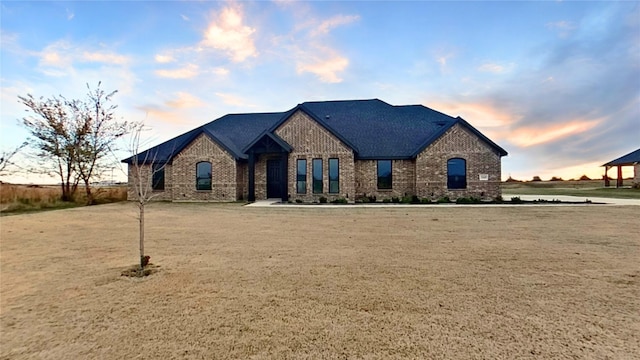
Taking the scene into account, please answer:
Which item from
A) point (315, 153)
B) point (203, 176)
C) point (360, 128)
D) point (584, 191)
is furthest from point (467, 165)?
point (584, 191)

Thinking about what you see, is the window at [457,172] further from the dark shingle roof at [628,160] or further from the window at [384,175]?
the dark shingle roof at [628,160]

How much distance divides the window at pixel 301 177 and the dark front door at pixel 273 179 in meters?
1.80

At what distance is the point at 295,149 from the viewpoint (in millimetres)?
20656

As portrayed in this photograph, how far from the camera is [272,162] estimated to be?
2194 cm

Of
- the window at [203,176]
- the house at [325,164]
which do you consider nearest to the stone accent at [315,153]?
the house at [325,164]

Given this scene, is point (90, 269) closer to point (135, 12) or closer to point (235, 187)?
point (135, 12)

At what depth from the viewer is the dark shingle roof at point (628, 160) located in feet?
110

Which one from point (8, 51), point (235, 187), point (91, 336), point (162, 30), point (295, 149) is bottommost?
point (91, 336)

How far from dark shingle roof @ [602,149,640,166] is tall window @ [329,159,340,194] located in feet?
113

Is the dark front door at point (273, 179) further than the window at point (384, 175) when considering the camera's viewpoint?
Yes

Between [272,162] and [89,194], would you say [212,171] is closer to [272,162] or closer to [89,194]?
[272,162]

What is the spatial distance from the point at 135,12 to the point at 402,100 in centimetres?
2145

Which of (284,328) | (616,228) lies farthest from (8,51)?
(616,228)

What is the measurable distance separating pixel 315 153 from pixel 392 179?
5.59 metres
